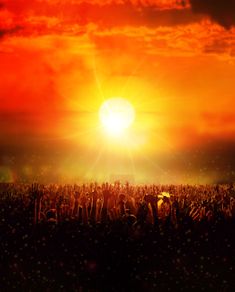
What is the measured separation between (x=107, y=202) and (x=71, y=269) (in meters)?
1.37

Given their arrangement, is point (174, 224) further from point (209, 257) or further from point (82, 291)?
point (82, 291)

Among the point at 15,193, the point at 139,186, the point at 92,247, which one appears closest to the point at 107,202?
the point at 92,247

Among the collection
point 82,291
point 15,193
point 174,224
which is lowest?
point 82,291

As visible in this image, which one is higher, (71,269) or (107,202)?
(107,202)

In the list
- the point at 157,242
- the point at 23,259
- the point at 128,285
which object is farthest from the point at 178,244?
the point at 23,259

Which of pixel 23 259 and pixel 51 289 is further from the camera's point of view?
pixel 23 259

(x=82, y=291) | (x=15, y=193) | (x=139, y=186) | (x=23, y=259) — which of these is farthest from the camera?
(x=139, y=186)

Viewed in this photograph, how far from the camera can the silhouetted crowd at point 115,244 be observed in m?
7.26

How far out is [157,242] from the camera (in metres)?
7.77

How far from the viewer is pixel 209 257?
7.77m

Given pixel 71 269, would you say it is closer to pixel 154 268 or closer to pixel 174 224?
pixel 154 268

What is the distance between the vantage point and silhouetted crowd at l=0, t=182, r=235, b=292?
7258mm

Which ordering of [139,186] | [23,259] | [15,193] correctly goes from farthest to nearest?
[139,186]
[15,193]
[23,259]

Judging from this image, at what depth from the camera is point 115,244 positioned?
7.66 m
